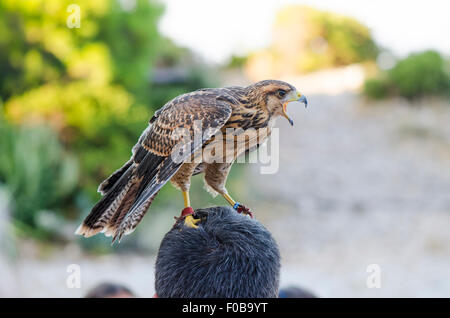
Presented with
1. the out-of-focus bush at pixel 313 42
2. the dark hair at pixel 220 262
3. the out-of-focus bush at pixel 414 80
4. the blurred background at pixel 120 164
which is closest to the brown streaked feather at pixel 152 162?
the dark hair at pixel 220 262

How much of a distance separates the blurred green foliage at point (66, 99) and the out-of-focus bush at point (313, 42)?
28.0 feet

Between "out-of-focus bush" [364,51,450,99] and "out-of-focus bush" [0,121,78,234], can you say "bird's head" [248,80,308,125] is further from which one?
"out-of-focus bush" [364,51,450,99]

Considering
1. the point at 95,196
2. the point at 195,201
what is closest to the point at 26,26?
the point at 95,196

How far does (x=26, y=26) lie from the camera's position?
8.30 meters

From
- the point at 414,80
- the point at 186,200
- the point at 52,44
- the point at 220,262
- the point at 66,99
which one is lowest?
the point at 220,262

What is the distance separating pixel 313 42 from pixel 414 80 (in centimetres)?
528

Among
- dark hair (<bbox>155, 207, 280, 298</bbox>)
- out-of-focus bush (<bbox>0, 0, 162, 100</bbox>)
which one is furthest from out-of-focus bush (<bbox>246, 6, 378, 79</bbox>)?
dark hair (<bbox>155, 207, 280, 298</bbox>)

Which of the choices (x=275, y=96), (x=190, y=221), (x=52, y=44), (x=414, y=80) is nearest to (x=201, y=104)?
(x=275, y=96)

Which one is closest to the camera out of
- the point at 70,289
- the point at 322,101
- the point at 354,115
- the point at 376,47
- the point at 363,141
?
the point at 70,289

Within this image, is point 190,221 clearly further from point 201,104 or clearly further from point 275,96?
point 275,96

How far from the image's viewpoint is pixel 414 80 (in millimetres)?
14469
